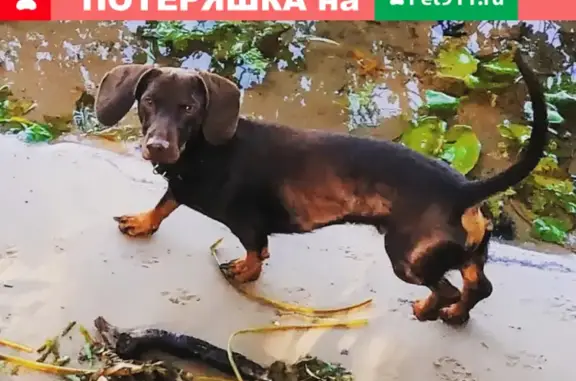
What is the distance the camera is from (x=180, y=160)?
932 millimetres

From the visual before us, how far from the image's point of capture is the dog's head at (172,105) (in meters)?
0.91

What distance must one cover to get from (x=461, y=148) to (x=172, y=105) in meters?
0.34

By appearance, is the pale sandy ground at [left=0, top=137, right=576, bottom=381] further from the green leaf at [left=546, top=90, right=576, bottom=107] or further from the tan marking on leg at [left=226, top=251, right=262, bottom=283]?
the green leaf at [left=546, top=90, right=576, bottom=107]

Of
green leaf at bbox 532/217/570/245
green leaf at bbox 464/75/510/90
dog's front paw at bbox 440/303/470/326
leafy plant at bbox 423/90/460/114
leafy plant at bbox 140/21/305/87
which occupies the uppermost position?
leafy plant at bbox 140/21/305/87

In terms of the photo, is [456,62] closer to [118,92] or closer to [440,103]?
[440,103]

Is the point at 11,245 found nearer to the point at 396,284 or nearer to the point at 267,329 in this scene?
the point at 267,329

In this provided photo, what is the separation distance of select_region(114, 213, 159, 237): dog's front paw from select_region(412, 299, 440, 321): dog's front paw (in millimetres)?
307

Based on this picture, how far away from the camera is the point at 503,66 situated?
101 cm

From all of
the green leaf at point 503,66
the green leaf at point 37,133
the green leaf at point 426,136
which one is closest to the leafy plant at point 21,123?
the green leaf at point 37,133

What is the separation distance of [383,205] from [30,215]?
404 mm

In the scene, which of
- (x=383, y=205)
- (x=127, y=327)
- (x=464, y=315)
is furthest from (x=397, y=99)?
(x=127, y=327)

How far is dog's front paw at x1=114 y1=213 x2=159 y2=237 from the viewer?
97cm

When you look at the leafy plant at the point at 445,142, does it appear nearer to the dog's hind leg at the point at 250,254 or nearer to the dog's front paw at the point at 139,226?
the dog's hind leg at the point at 250,254

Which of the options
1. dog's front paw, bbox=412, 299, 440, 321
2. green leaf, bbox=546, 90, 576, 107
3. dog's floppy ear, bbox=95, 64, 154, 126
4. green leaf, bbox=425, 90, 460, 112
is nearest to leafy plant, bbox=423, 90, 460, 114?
green leaf, bbox=425, 90, 460, 112
